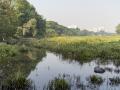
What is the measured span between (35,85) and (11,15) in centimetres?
4464

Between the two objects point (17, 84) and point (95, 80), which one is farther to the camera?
point (95, 80)

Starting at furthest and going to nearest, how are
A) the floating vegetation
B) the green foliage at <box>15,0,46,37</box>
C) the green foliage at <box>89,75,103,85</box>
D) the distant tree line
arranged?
the green foliage at <box>15,0,46,37</box> → the distant tree line → the floating vegetation → the green foliage at <box>89,75,103,85</box>

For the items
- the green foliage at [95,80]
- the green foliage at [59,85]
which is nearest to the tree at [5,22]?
the green foliage at [95,80]

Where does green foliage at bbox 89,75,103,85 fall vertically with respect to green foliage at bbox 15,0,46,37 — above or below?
below

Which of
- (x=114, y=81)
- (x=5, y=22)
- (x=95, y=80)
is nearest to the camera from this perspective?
(x=95, y=80)

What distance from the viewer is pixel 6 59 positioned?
27875 millimetres

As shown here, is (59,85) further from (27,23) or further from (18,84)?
(27,23)

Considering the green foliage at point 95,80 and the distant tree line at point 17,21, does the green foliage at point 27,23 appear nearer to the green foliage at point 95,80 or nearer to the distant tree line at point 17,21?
the distant tree line at point 17,21

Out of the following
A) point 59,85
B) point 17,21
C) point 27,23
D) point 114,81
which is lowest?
point 114,81

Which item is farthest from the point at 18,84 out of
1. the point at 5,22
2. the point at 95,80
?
the point at 5,22

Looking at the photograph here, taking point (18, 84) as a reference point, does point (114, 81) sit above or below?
below

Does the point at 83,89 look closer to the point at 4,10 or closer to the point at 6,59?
the point at 6,59

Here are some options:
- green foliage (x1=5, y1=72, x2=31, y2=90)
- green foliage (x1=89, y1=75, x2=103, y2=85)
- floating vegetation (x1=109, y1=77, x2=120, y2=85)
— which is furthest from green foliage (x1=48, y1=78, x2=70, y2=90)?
floating vegetation (x1=109, y1=77, x2=120, y2=85)

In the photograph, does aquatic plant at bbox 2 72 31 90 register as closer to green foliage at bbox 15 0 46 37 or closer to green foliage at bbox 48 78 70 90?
green foliage at bbox 48 78 70 90
